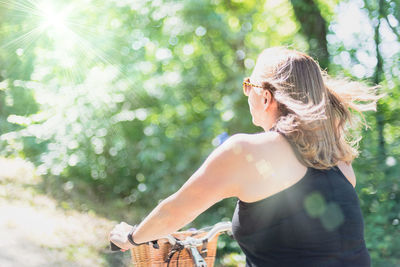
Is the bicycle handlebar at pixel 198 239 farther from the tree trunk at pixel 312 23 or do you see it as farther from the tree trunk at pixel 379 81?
the tree trunk at pixel 312 23

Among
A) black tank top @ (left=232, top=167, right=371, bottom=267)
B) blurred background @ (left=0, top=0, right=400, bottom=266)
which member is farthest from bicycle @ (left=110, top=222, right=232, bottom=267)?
blurred background @ (left=0, top=0, right=400, bottom=266)

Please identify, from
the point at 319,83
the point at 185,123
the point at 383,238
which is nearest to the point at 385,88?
the point at 383,238

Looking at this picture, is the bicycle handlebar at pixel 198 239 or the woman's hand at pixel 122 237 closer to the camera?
the woman's hand at pixel 122 237

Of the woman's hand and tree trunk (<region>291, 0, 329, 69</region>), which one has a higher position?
tree trunk (<region>291, 0, 329, 69</region>)

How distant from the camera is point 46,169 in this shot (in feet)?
23.8

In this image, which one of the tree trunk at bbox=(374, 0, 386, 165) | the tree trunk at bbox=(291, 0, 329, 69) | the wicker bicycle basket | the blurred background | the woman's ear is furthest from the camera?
the tree trunk at bbox=(291, 0, 329, 69)

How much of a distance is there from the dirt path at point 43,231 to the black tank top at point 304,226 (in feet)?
15.6

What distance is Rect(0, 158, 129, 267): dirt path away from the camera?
624 centimetres

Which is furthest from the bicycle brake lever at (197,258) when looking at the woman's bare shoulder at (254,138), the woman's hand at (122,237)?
the woman's bare shoulder at (254,138)

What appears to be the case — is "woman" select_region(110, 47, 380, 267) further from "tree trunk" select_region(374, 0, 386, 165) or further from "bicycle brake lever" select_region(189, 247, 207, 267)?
"tree trunk" select_region(374, 0, 386, 165)

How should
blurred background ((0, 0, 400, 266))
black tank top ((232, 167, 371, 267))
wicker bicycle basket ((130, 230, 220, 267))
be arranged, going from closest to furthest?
black tank top ((232, 167, 371, 267)), wicker bicycle basket ((130, 230, 220, 267)), blurred background ((0, 0, 400, 266))

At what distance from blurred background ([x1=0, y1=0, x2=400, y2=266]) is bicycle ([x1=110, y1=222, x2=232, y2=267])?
3619 mm

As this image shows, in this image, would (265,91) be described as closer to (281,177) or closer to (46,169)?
(281,177)

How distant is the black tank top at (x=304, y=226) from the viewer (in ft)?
5.73
